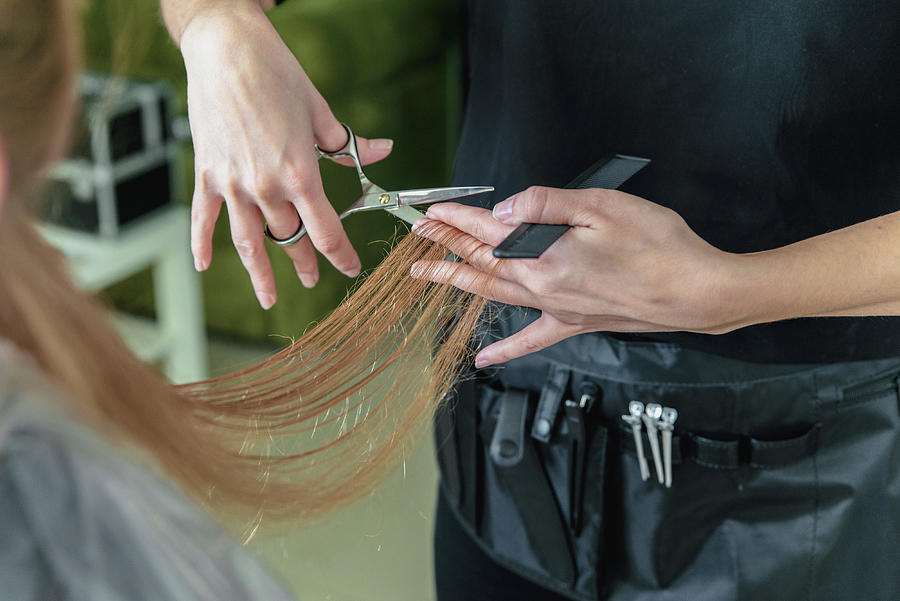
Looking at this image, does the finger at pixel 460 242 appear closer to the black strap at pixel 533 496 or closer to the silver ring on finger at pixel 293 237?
the silver ring on finger at pixel 293 237

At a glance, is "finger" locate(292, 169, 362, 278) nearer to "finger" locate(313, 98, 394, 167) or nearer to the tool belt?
"finger" locate(313, 98, 394, 167)

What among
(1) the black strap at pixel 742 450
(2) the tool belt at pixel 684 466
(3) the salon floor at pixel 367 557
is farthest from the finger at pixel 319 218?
(3) the salon floor at pixel 367 557

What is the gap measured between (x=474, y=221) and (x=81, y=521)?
1.33 feet

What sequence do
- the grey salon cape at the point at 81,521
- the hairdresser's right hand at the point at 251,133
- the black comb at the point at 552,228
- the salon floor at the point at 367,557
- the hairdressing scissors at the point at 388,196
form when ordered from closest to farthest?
the grey salon cape at the point at 81,521 → the black comb at the point at 552,228 → the hairdresser's right hand at the point at 251,133 → the hairdressing scissors at the point at 388,196 → the salon floor at the point at 367,557

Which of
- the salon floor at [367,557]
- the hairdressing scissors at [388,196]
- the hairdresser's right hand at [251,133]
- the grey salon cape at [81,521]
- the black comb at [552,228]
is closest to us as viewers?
the grey salon cape at [81,521]

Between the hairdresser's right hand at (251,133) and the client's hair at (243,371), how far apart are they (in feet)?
0.38

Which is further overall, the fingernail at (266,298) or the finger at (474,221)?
the fingernail at (266,298)

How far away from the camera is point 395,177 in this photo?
2848mm

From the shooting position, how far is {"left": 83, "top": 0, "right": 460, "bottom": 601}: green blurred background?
77.9 inches

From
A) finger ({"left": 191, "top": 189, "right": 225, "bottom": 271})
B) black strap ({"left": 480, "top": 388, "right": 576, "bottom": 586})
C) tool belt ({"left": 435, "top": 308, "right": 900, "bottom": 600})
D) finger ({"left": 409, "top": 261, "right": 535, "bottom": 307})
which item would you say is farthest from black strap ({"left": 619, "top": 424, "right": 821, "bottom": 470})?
finger ({"left": 191, "top": 189, "right": 225, "bottom": 271})

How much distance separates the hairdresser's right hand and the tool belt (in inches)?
11.1

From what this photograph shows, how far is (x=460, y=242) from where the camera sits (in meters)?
0.82

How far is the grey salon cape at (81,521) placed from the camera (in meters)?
0.49

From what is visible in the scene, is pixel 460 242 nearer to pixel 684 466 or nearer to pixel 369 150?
pixel 369 150
